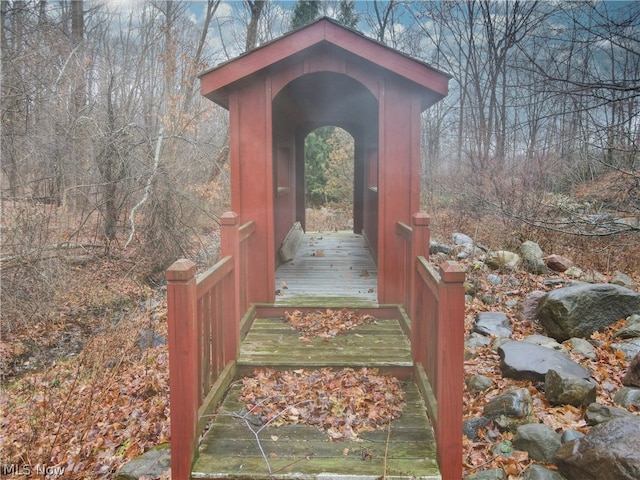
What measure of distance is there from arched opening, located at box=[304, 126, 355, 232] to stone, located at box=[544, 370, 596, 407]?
14930 mm

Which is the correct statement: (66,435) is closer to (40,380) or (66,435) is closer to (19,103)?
(40,380)

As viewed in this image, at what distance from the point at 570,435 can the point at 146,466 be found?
304 centimetres

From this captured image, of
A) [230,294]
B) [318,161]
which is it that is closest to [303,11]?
[318,161]

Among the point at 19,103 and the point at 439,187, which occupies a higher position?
the point at 19,103

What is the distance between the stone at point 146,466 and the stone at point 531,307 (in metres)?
4.81

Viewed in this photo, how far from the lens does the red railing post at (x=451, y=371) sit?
2850mm

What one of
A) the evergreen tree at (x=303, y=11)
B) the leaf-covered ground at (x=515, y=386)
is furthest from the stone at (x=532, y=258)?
the evergreen tree at (x=303, y=11)

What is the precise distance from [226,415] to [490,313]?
13.1 ft

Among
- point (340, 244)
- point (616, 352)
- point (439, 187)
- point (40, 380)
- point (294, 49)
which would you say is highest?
point (294, 49)

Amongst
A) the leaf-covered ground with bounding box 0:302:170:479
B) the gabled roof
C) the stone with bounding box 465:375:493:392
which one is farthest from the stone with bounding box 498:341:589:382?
the leaf-covered ground with bounding box 0:302:170:479

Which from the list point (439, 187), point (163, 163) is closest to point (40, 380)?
point (163, 163)

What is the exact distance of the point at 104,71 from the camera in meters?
12.4

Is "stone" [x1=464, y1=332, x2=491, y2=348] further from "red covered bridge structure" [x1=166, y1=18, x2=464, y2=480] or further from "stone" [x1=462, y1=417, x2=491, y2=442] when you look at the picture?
→ "stone" [x1=462, y1=417, x2=491, y2=442]

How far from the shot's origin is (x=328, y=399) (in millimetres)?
3764
